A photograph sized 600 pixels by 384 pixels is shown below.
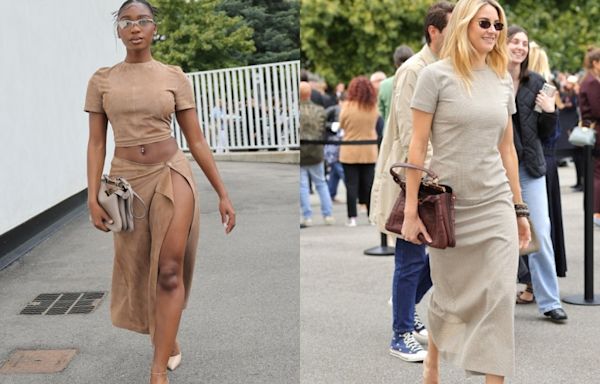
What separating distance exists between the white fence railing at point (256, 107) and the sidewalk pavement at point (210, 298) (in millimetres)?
136

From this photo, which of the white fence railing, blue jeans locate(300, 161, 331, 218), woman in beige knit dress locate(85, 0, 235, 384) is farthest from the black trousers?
woman in beige knit dress locate(85, 0, 235, 384)

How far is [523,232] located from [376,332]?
1785mm

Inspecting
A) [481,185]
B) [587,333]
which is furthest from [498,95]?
[587,333]

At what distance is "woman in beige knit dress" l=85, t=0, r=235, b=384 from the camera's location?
4156 millimetres

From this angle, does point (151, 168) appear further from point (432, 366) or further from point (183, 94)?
point (432, 366)

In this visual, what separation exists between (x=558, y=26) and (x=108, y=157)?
113 ft

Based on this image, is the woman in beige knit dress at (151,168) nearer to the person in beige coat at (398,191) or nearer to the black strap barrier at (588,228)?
the person in beige coat at (398,191)

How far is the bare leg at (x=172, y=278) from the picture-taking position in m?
4.30

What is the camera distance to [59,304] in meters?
5.00

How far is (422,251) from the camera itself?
5.32 m

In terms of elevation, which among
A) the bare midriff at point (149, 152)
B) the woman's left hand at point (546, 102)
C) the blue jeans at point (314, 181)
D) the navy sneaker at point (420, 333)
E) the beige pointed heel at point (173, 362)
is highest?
the bare midriff at point (149, 152)

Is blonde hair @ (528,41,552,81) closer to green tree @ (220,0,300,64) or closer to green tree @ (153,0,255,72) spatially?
green tree @ (220,0,300,64)

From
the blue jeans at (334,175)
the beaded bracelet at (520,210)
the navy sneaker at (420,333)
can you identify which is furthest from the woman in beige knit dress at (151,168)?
the blue jeans at (334,175)

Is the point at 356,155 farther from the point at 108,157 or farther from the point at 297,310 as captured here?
the point at 108,157
